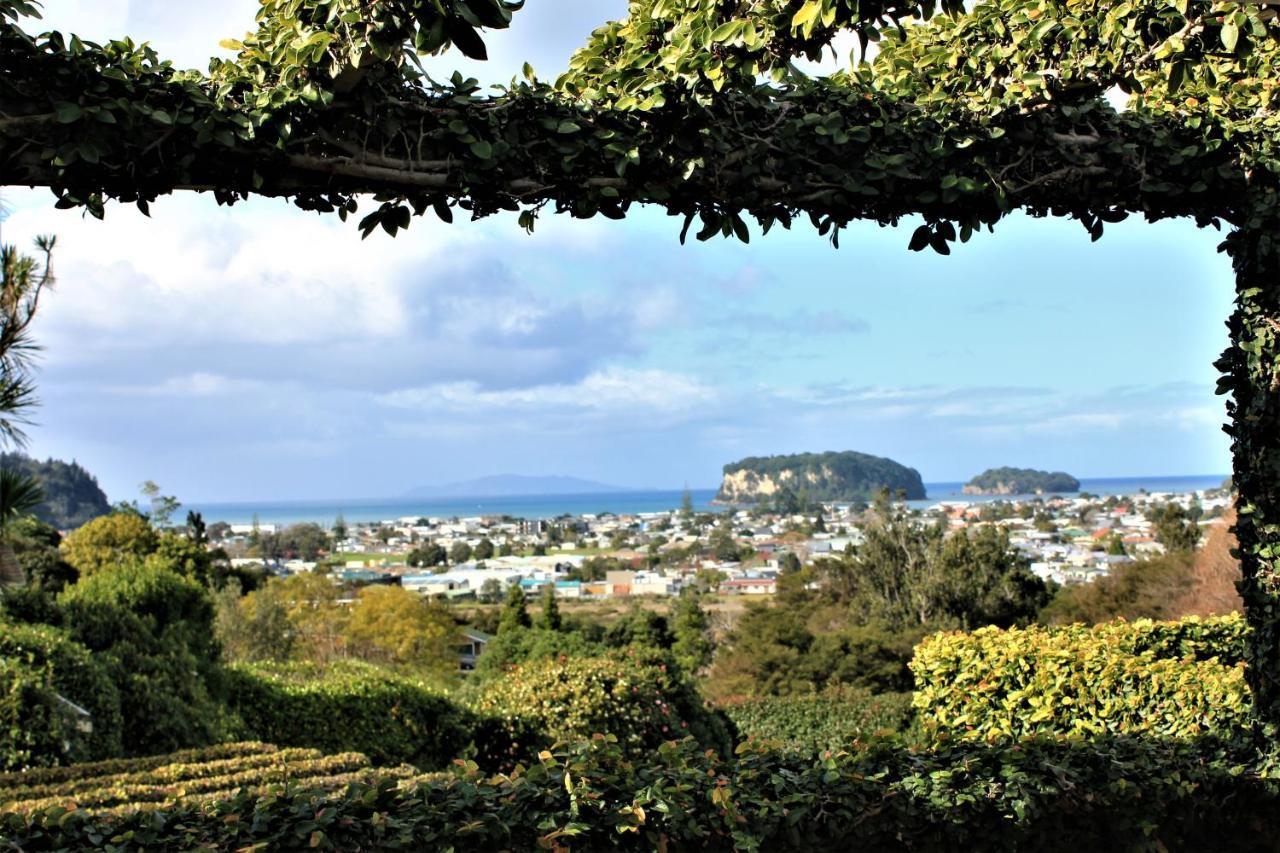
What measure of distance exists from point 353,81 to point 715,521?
83818mm

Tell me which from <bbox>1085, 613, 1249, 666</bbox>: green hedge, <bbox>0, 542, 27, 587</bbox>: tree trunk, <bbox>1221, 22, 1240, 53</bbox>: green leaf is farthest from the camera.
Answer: <bbox>0, 542, 27, 587</bbox>: tree trunk

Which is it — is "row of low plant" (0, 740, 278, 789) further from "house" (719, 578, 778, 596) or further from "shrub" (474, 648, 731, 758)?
"house" (719, 578, 778, 596)

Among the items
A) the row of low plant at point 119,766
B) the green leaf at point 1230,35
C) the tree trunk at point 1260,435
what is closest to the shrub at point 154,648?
the row of low plant at point 119,766

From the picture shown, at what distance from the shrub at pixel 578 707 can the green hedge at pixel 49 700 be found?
11.5 ft

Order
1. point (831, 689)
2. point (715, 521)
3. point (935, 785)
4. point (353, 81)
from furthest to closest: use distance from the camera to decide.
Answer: point (715, 521)
point (831, 689)
point (935, 785)
point (353, 81)

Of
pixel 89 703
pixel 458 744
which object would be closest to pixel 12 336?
pixel 89 703

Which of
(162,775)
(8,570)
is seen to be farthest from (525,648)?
(162,775)

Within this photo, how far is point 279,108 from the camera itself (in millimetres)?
2570

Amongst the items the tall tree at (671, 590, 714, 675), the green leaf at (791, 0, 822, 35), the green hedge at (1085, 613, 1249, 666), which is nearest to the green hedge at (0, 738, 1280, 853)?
the green leaf at (791, 0, 822, 35)

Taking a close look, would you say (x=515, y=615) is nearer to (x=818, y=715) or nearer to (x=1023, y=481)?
(x=818, y=715)

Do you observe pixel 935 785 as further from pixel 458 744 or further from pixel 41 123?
pixel 458 744

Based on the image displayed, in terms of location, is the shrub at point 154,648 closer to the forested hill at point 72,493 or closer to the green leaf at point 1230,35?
the green leaf at point 1230,35

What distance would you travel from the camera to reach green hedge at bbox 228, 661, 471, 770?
10.5 metres

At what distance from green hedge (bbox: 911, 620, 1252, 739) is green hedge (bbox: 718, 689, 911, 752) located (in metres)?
7.26
